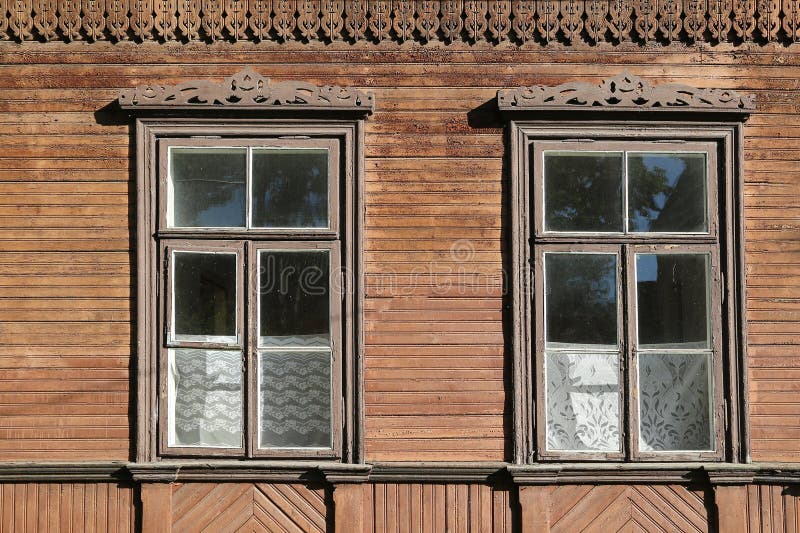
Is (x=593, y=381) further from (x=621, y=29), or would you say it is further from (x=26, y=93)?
(x=26, y=93)

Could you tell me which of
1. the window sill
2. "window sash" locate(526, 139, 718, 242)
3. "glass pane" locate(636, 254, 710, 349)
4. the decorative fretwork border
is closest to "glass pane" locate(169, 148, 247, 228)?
the decorative fretwork border

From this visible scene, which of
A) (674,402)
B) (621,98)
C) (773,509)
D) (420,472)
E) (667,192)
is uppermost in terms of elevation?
(621,98)

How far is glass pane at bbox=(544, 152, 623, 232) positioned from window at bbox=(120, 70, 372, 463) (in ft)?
3.71

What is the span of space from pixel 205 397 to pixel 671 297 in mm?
2776

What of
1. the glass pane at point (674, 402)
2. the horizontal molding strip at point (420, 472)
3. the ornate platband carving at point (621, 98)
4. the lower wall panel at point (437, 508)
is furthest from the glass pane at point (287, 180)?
the glass pane at point (674, 402)

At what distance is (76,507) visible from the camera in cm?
421

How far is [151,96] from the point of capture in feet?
14.1

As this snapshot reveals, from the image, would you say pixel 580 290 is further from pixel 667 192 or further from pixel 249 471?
pixel 249 471

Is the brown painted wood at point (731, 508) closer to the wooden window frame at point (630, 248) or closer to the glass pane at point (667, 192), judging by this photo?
the wooden window frame at point (630, 248)

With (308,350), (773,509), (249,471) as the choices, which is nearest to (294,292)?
(308,350)

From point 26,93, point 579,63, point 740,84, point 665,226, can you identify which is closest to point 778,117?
point 740,84

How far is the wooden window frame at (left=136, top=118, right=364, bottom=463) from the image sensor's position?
4.23 m

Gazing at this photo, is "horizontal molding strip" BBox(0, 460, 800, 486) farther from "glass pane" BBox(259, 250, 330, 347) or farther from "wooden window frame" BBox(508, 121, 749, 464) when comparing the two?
"glass pane" BBox(259, 250, 330, 347)

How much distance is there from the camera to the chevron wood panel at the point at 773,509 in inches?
164
